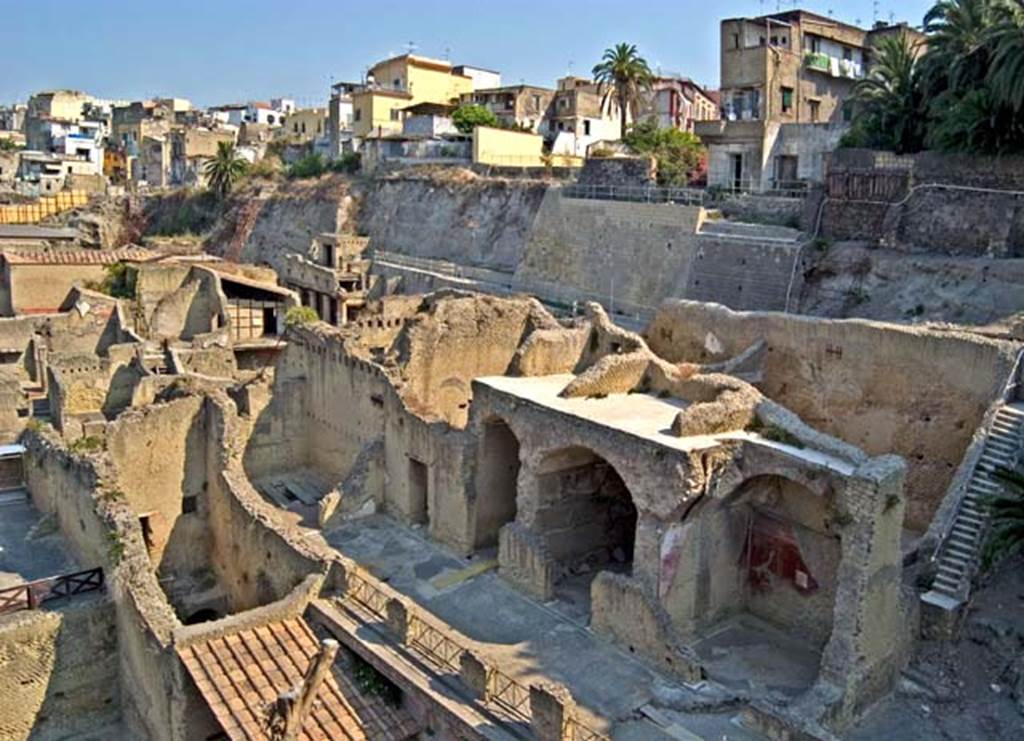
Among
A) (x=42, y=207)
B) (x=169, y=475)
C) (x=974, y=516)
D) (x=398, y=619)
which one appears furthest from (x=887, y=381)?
(x=42, y=207)

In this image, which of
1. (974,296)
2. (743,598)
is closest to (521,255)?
(974,296)

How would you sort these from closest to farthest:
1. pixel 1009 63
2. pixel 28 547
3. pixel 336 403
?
pixel 28 547 < pixel 336 403 < pixel 1009 63

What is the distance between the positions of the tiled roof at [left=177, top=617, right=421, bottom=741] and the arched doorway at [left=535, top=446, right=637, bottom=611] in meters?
3.86

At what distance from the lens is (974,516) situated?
49.3 ft

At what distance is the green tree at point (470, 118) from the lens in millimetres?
55578

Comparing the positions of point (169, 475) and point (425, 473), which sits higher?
point (425, 473)

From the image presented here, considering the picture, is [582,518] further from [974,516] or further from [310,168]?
[310,168]

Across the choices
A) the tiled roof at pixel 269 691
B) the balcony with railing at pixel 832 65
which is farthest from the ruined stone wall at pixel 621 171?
the tiled roof at pixel 269 691

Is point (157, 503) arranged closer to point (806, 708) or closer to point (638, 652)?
point (638, 652)

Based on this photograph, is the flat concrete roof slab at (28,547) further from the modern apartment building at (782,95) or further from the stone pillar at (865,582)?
the modern apartment building at (782,95)

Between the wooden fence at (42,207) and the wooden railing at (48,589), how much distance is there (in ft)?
171

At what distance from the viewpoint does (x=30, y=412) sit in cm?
2509

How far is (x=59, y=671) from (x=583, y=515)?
27.8 ft

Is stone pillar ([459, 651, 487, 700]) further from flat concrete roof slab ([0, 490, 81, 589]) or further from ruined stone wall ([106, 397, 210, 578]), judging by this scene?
ruined stone wall ([106, 397, 210, 578])
